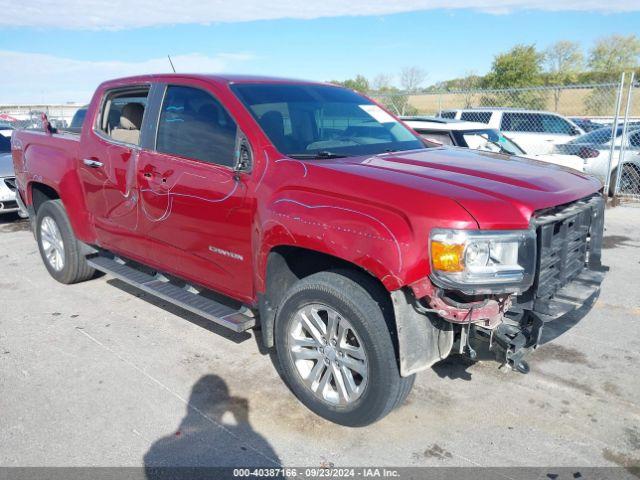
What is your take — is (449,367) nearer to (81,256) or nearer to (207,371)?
(207,371)

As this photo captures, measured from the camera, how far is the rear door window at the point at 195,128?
3.73 meters

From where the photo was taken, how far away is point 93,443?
316 cm

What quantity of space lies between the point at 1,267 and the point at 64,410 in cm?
392

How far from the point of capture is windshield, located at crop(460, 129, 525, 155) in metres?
8.05

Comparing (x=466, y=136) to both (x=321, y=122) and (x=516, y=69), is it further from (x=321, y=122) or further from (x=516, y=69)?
(x=516, y=69)

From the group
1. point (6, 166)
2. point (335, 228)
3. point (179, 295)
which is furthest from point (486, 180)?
point (6, 166)

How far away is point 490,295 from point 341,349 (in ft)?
2.91

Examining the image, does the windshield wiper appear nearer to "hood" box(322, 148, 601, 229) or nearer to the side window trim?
"hood" box(322, 148, 601, 229)

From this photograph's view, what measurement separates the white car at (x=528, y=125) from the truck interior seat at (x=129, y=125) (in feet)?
33.1

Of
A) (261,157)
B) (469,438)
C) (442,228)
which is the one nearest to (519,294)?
(442,228)

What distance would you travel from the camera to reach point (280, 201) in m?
3.26

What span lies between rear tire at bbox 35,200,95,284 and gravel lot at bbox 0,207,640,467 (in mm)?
742

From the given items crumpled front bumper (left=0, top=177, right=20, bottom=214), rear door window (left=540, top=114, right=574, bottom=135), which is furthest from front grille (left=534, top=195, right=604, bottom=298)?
rear door window (left=540, top=114, right=574, bottom=135)

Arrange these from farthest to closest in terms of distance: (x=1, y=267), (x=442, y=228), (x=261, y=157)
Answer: (x=1, y=267), (x=261, y=157), (x=442, y=228)
